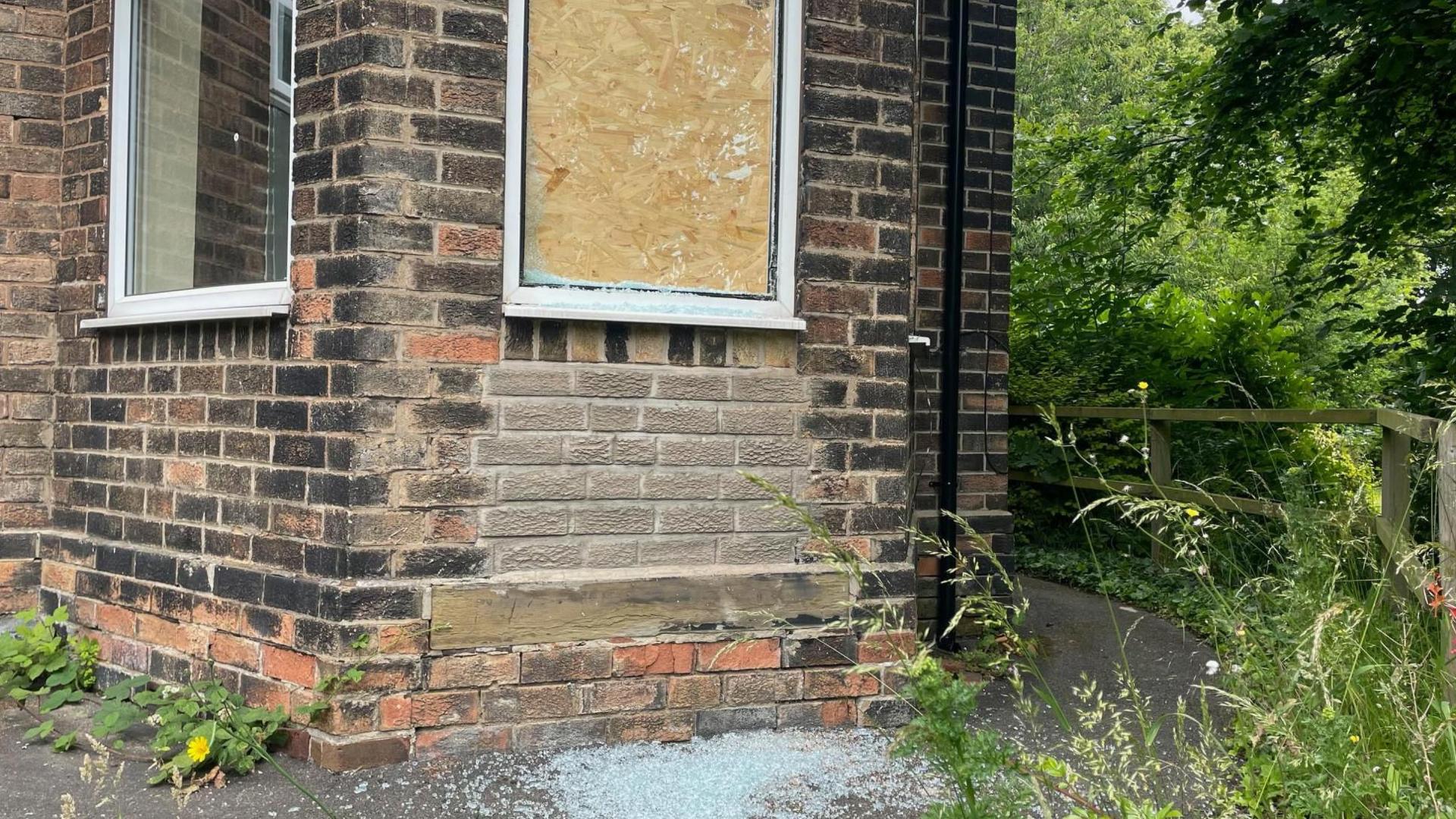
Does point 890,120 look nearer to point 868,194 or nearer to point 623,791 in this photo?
point 868,194

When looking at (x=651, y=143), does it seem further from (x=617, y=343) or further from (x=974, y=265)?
(x=974, y=265)

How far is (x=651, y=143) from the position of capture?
407cm

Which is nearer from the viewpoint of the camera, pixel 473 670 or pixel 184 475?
pixel 473 670

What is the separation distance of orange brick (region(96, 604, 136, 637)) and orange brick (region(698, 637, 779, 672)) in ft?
7.21

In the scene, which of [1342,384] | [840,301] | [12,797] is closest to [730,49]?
[840,301]

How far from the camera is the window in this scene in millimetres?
4051

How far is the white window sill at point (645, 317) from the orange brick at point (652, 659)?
1135mm

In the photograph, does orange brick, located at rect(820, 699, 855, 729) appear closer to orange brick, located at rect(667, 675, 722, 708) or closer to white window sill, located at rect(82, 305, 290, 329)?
orange brick, located at rect(667, 675, 722, 708)

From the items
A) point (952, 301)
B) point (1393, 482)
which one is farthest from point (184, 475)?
point (1393, 482)

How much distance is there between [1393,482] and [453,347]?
3633 mm

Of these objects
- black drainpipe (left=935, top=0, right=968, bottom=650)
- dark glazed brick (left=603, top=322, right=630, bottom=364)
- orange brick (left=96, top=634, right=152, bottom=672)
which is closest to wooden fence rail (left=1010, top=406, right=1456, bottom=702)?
black drainpipe (left=935, top=0, right=968, bottom=650)

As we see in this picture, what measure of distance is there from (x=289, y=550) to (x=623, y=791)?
1.38m

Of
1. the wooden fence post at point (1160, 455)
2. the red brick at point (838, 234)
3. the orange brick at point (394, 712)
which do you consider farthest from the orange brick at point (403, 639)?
the wooden fence post at point (1160, 455)

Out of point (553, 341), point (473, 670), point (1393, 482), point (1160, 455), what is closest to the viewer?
point (473, 670)
